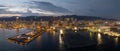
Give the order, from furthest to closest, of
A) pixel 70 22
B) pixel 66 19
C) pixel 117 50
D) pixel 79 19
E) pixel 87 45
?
pixel 79 19
pixel 66 19
pixel 70 22
pixel 87 45
pixel 117 50

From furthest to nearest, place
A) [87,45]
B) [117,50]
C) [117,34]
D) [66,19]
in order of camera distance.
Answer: [66,19], [117,34], [87,45], [117,50]

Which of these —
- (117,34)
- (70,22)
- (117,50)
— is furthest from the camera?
(70,22)

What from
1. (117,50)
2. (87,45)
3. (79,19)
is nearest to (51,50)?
(87,45)

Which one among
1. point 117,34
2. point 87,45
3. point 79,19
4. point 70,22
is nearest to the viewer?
point 87,45

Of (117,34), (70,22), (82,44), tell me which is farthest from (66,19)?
(82,44)

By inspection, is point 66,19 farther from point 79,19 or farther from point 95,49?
point 95,49

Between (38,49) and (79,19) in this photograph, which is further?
(79,19)

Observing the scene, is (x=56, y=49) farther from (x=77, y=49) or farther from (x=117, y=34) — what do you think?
(x=117, y=34)

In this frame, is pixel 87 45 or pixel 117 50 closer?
pixel 117 50

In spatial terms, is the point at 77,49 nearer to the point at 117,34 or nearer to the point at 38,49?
the point at 38,49
